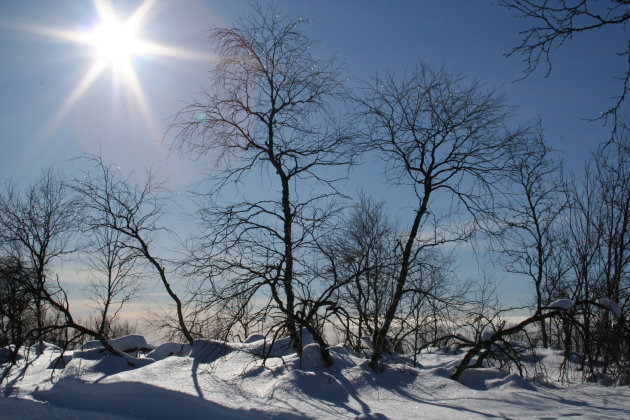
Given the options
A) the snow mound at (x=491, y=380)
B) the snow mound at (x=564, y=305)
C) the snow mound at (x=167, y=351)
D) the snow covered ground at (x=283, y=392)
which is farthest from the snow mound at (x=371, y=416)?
the snow mound at (x=167, y=351)

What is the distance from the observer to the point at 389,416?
17.6 ft

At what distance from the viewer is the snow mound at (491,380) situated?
23.5ft

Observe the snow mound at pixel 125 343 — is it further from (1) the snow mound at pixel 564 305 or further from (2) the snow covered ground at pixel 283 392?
(1) the snow mound at pixel 564 305

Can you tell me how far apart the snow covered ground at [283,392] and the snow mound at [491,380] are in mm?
17

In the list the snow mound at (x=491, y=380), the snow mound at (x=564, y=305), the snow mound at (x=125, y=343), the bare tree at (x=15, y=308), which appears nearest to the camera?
the snow mound at (x=491, y=380)

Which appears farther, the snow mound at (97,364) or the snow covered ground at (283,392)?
the snow mound at (97,364)

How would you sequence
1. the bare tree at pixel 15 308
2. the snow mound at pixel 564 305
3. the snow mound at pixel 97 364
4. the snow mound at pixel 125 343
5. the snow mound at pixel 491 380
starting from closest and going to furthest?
the snow mound at pixel 491 380 → the snow mound at pixel 564 305 → the bare tree at pixel 15 308 → the snow mound at pixel 97 364 → the snow mound at pixel 125 343

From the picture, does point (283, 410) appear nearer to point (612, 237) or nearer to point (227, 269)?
point (227, 269)

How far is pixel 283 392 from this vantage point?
6.19 metres

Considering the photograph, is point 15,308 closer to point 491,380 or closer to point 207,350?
point 207,350

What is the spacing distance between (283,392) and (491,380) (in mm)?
3727

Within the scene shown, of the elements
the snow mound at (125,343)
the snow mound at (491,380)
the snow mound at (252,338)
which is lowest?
the snow mound at (125,343)

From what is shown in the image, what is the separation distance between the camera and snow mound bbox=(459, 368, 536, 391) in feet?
23.5

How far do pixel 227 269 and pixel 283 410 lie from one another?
112 inches
